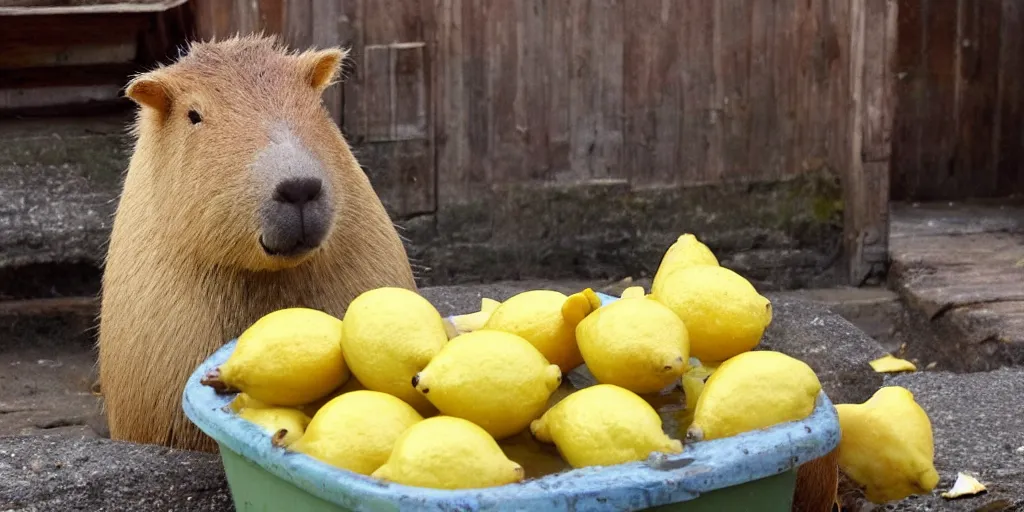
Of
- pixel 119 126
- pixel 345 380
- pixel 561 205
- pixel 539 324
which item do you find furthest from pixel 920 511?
pixel 119 126

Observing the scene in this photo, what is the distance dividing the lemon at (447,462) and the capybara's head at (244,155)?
1271 millimetres

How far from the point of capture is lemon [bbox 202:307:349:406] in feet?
7.19

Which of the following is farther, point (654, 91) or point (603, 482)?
point (654, 91)

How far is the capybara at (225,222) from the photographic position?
3119 millimetres

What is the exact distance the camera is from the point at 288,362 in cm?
218

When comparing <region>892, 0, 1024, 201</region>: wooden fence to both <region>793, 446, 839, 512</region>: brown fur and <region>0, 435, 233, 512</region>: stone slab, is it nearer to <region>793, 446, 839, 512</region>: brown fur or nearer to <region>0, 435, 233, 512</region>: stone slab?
<region>793, 446, 839, 512</region>: brown fur

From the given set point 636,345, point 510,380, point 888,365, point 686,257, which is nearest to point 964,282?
point 888,365

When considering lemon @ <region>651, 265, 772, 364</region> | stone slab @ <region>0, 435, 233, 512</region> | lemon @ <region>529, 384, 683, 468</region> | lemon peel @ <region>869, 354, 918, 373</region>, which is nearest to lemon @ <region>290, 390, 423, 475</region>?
lemon @ <region>529, 384, 683, 468</region>

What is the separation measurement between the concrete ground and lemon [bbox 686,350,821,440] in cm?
112

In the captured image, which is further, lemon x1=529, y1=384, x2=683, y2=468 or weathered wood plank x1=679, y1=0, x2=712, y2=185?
→ weathered wood plank x1=679, y1=0, x2=712, y2=185

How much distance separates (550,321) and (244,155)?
1238 millimetres

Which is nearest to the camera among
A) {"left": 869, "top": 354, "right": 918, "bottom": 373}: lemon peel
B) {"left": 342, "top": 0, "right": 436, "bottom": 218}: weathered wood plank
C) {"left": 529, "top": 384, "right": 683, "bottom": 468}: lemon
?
{"left": 529, "top": 384, "right": 683, "bottom": 468}: lemon

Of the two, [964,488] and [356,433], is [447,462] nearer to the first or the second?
[356,433]

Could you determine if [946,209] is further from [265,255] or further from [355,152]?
[265,255]
